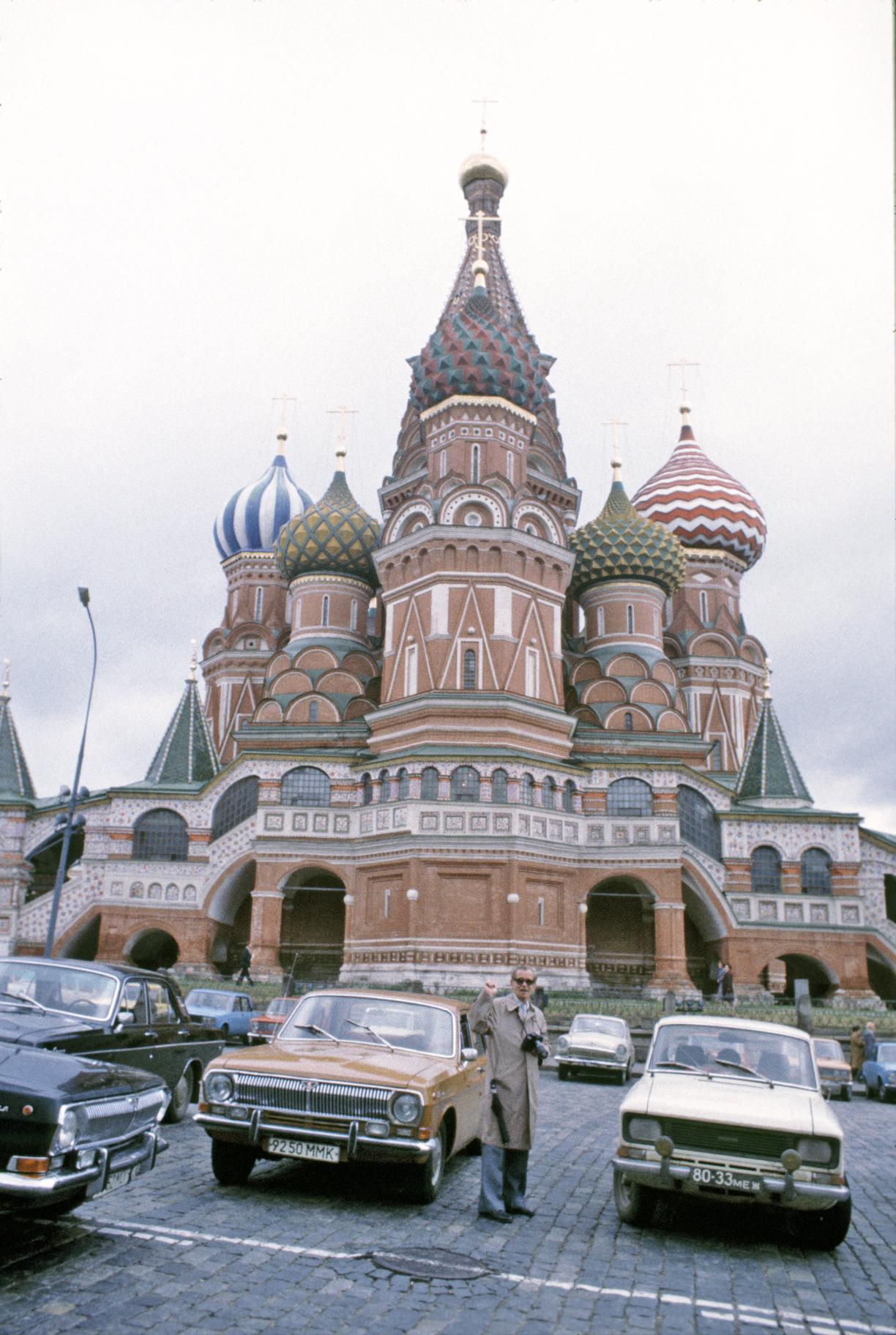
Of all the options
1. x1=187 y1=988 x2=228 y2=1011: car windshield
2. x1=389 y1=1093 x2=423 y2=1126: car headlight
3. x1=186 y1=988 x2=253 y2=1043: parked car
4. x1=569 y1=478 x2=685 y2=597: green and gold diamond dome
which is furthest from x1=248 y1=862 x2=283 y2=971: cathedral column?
x1=389 y1=1093 x2=423 y2=1126: car headlight

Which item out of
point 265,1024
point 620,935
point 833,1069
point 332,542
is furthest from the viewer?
point 332,542

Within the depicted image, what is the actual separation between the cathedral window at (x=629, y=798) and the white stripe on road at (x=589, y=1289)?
29.4 meters

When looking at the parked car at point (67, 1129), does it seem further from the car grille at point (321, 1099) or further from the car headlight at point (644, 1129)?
the car headlight at point (644, 1129)

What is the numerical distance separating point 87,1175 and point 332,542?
3764 cm

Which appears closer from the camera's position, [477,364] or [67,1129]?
[67,1129]

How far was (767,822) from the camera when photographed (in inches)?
1476

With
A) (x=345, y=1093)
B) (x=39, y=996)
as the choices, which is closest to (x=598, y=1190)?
(x=345, y=1093)

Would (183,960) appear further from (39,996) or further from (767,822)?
(39,996)

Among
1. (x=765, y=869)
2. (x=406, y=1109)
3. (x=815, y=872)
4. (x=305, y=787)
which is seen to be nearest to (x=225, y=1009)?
(x=305, y=787)

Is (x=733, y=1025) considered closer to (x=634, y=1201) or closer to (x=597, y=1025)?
(x=634, y=1201)

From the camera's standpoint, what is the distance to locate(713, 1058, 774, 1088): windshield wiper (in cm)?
836

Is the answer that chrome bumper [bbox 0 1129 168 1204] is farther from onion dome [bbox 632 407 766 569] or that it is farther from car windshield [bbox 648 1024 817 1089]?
onion dome [bbox 632 407 766 569]

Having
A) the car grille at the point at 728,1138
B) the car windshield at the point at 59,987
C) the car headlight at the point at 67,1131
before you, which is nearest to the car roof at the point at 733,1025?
the car grille at the point at 728,1138

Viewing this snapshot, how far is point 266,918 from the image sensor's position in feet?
112
